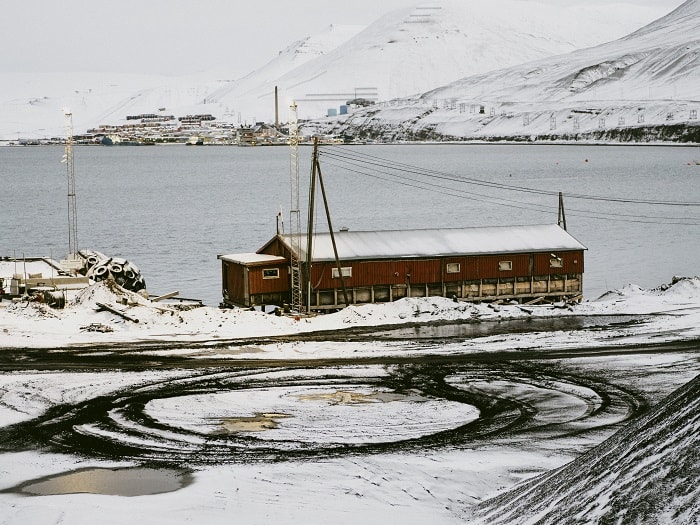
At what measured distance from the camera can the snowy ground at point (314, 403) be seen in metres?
19.5

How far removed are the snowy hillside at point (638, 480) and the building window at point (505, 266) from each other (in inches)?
1337

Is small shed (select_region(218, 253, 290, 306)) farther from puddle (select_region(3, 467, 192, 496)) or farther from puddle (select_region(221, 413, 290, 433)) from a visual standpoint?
puddle (select_region(3, 467, 192, 496))

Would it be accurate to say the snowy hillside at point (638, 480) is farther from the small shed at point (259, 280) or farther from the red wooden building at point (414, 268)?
the small shed at point (259, 280)

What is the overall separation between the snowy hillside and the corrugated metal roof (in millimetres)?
31649

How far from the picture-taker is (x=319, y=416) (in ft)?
85.9

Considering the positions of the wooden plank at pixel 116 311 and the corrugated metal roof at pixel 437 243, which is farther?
the corrugated metal roof at pixel 437 243

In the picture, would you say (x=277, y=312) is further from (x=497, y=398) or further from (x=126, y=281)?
(x=497, y=398)

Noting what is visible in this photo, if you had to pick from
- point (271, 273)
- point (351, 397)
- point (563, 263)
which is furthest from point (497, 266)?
point (351, 397)

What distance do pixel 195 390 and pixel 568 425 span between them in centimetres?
1082

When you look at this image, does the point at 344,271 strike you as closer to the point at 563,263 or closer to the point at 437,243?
the point at 437,243

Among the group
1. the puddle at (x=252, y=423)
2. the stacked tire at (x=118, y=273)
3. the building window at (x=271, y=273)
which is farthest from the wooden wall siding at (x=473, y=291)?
the puddle at (x=252, y=423)

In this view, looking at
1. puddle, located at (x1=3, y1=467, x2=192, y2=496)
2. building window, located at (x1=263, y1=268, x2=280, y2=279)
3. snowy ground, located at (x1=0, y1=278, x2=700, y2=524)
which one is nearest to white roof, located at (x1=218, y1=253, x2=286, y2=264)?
building window, located at (x1=263, y1=268, x2=280, y2=279)

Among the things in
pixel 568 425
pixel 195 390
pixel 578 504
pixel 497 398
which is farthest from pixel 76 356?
pixel 578 504

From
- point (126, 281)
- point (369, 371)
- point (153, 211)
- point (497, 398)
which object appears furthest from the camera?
point (153, 211)
